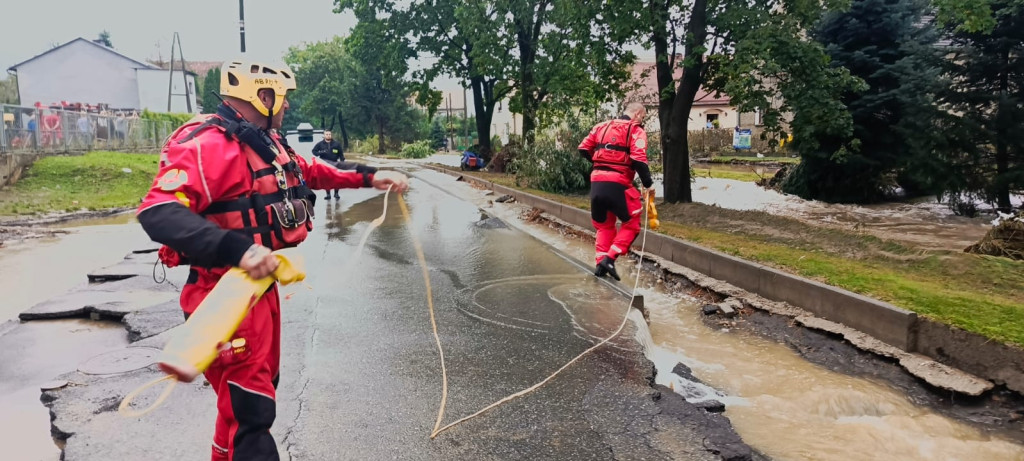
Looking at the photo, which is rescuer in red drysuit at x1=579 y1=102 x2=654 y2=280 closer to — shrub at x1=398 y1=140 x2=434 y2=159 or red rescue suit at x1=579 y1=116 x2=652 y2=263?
red rescue suit at x1=579 y1=116 x2=652 y2=263

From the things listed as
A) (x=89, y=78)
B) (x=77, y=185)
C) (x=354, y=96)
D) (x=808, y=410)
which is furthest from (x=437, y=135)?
(x=808, y=410)

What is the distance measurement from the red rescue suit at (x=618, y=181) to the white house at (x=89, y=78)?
177ft

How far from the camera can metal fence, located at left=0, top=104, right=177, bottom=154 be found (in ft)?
63.8

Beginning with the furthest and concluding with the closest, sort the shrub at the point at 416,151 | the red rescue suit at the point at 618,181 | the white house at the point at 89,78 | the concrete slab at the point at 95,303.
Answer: the shrub at the point at 416,151 < the white house at the point at 89,78 < the red rescue suit at the point at 618,181 < the concrete slab at the point at 95,303

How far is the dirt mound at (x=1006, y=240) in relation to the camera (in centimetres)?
775

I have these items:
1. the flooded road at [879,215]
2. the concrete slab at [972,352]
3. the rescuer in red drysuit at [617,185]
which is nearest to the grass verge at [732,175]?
the flooded road at [879,215]

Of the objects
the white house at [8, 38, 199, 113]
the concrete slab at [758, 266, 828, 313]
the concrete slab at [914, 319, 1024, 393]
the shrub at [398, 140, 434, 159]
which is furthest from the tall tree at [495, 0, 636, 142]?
the white house at [8, 38, 199, 113]

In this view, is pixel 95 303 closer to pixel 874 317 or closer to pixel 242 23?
pixel 874 317

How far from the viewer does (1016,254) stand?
7676 millimetres

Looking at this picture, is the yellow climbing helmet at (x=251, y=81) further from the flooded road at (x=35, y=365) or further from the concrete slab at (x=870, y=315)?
the concrete slab at (x=870, y=315)

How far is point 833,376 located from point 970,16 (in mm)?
7034

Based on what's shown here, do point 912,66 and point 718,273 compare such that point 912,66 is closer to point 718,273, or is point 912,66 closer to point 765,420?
point 718,273

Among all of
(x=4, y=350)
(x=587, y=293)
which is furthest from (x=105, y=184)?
(x=587, y=293)

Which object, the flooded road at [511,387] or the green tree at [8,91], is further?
the green tree at [8,91]
